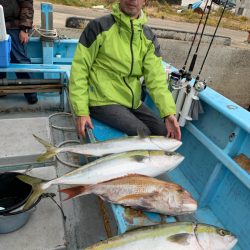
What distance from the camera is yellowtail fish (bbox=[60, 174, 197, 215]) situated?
198cm

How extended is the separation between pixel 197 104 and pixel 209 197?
3.43ft

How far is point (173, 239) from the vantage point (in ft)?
5.69

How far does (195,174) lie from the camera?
3.54m

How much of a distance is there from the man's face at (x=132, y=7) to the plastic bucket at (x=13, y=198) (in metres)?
1.93

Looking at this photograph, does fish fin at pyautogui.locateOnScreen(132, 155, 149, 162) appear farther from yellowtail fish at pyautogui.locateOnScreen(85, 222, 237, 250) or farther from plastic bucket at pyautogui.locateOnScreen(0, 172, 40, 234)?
plastic bucket at pyautogui.locateOnScreen(0, 172, 40, 234)

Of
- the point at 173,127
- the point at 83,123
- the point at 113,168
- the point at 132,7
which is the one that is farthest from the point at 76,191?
the point at 132,7

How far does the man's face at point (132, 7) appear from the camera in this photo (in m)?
2.93

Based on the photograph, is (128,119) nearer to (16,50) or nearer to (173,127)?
(173,127)

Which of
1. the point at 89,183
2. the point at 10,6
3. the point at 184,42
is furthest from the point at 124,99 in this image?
the point at 184,42

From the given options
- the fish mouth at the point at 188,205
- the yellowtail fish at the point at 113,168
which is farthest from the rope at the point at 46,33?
the fish mouth at the point at 188,205

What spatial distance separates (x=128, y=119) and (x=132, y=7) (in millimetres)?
1135

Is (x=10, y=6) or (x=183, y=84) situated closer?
(x=183, y=84)

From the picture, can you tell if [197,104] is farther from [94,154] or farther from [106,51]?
[94,154]

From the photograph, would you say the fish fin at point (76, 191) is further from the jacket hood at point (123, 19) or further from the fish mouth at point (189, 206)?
the jacket hood at point (123, 19)
